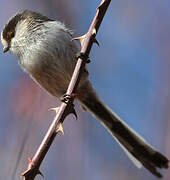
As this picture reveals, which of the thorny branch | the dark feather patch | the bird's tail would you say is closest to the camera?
the thorny branch

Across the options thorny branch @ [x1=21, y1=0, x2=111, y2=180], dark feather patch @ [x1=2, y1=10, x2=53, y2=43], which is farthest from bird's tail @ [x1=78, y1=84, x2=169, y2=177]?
thorny branch @ [x1=21, y1=0, x2=111, y2=180]

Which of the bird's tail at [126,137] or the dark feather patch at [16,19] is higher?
the dark feather patch at [16,19]

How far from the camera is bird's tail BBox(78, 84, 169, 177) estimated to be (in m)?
2.29

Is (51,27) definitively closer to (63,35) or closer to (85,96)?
(63,35)

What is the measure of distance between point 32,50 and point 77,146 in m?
0.91

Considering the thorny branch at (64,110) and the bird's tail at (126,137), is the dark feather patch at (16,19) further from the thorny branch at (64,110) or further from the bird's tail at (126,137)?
the thorny branch at (64,110)

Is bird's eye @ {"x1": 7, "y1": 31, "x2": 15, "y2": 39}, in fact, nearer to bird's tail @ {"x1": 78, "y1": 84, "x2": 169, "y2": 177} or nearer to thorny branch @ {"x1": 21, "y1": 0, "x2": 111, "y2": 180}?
bird's tail @ {"x1": 78, "y1": 84, "x2": 169, "y2": 177}

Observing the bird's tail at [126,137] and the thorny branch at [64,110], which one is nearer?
the thorny branch at [64,110]

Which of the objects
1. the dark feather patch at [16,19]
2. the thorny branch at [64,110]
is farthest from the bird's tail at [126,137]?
the thorny branch at [64,110]

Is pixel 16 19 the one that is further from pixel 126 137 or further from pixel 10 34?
pixel 126 137

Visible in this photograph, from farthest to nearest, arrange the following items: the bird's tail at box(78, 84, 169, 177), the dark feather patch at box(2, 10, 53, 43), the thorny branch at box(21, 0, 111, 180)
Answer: the dark feather patch at box(2, 10, 53, 43) → the bird's tail at box(78, 84, 169, 177) → the thorny branch at box(21, 0, 111, 180)

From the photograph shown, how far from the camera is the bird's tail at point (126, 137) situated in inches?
90.4

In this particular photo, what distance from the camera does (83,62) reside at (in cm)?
158

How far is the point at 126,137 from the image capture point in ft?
8.48
